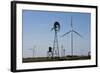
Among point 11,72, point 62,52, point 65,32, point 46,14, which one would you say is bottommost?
point 11,72

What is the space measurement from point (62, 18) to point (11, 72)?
1.48 ft

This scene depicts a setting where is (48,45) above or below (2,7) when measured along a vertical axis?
below

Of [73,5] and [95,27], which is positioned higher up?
[73,5]

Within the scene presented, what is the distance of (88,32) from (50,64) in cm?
34

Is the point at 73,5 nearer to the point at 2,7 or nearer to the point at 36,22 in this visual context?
the point at 36,22

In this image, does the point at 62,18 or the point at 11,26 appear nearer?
the point at 11,26

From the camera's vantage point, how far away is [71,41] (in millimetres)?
1360

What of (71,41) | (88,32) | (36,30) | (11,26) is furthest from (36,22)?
(88,32)

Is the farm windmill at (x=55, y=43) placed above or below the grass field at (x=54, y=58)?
above

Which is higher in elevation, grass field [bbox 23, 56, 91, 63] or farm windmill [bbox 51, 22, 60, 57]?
farm windmill [bbox 51, 22, 60, 57]

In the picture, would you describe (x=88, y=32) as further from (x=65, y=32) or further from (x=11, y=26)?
(x=11, y=26)

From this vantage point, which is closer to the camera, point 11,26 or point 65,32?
point 11,26

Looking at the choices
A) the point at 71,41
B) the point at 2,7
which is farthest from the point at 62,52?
the point at 2,7

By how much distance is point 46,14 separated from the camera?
130 cm
